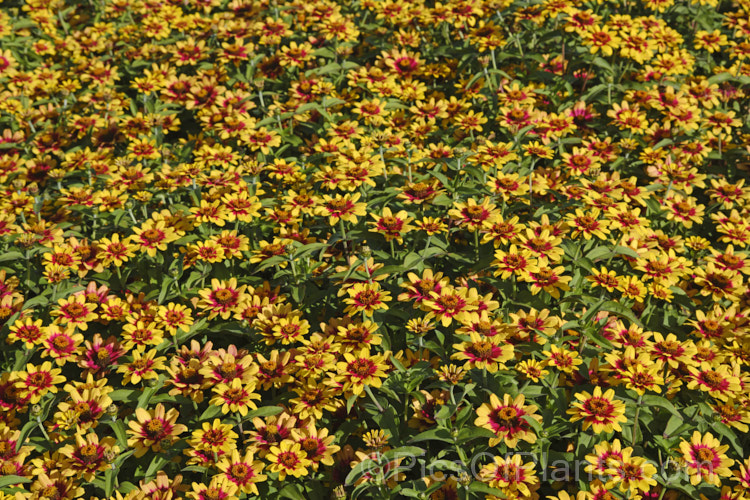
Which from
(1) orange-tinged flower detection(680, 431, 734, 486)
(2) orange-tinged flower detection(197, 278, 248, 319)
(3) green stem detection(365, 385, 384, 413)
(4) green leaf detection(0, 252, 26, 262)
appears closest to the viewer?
(1) orange-tinged flower detection(680, 431, 734, 486)

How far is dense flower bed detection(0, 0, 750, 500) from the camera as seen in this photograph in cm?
277

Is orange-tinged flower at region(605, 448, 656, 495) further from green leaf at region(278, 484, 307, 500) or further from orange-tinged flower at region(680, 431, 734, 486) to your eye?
green leaf at region(278, 484, 307, 500)

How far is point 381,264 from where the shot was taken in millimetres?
3361

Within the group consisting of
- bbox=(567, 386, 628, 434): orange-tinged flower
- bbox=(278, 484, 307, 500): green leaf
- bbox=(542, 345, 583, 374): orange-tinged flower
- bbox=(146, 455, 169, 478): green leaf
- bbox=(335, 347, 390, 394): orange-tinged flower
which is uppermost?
bbox=(335, 347, 390, 394): orange-tinged flower

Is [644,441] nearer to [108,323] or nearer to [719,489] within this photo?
[719,489]

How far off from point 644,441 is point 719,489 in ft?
1.18

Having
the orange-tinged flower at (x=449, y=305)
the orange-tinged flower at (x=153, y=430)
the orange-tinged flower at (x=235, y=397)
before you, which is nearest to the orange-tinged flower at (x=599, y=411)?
the orange-tinged flower at (x=449, y=305)

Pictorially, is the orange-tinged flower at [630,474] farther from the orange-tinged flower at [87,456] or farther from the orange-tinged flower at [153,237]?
the orange-tinged flower at [153,237]

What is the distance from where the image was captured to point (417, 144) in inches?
181

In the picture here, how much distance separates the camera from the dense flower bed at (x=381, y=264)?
2766 millimetres

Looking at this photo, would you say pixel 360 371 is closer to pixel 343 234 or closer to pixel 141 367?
pixel 343 234

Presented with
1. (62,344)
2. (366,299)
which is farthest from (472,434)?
(62,344)

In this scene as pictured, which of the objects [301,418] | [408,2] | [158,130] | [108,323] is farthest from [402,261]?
[408,2]

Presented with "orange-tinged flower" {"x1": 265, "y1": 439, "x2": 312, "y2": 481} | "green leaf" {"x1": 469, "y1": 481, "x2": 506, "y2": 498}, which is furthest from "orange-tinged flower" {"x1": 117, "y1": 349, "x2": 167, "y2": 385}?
"green leaf" {"x1": 469, "y1": 481, "x2": 506, "y2": 498}
